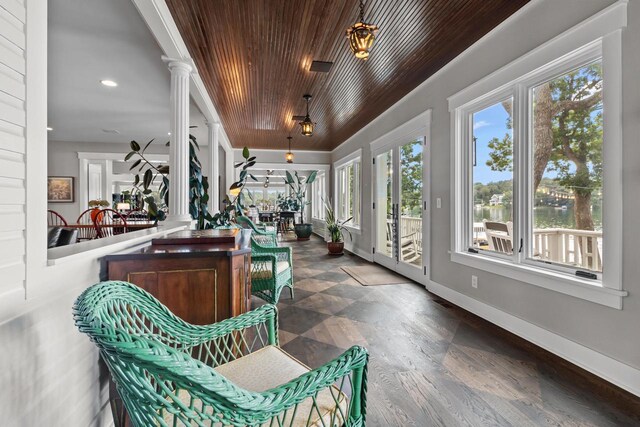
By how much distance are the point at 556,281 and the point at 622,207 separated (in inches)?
25.4

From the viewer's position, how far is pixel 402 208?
16.1 ft

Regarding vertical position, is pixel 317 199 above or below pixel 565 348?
above

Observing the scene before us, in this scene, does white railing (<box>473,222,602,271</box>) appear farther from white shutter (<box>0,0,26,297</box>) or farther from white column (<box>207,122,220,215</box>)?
white column (<box>207,122,220,215</box>)

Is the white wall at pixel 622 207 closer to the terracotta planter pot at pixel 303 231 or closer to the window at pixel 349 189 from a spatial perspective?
the window at pixel 349 189

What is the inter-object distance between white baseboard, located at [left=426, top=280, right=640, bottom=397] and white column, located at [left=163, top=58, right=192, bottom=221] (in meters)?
2.89

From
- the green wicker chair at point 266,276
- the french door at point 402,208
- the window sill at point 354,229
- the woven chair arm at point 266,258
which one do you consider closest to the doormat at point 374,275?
the french door at point 402,208

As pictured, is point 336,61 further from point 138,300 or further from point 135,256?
point 138,300

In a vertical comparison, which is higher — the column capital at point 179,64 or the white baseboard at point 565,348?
the column capital at point 179,64

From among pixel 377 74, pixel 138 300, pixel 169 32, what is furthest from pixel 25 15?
pixel 377 74

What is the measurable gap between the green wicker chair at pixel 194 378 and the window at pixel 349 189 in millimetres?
5711

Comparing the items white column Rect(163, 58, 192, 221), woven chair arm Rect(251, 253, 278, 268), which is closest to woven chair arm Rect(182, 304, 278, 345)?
woven chair arm Rect(251, 253, 278, 268)

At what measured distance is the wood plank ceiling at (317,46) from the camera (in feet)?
8.09

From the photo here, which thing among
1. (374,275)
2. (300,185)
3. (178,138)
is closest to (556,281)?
(374,275)

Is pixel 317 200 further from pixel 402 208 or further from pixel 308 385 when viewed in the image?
pixel 308 385
